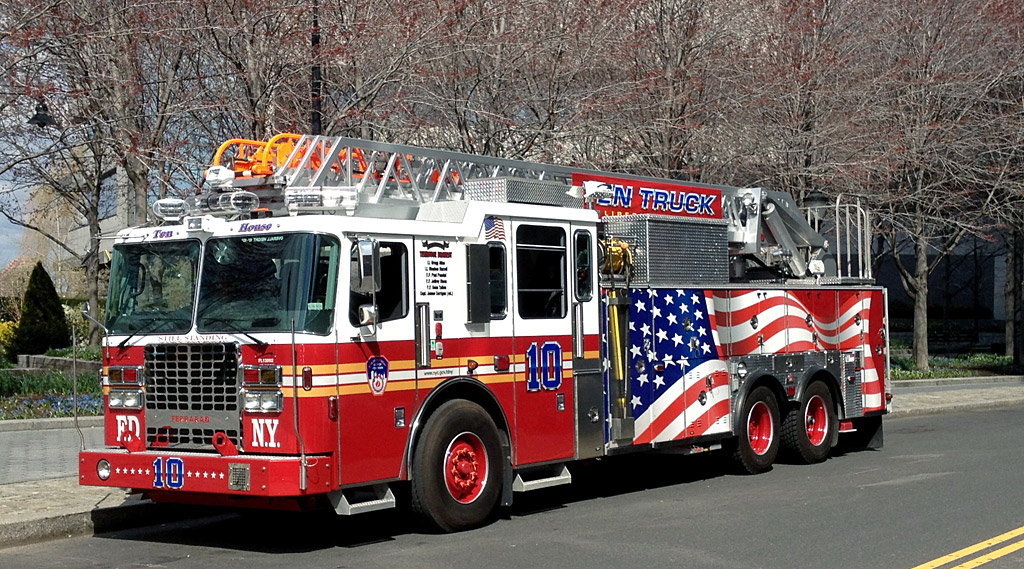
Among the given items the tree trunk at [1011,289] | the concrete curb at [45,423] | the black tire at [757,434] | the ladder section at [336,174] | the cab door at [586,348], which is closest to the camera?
the ladder section at [336,174]

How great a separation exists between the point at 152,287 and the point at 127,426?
3.74 ft

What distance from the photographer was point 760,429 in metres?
14.2

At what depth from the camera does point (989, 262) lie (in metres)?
57.2

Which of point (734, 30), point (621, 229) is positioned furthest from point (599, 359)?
point (734, 30)

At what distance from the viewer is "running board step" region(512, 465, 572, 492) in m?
10.9

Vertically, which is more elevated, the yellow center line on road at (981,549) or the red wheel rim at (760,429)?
the red wheel rim at (760,429)

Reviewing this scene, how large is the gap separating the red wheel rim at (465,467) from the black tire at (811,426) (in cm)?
545

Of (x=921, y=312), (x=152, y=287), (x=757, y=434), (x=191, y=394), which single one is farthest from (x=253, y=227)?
(x=921, y=312)

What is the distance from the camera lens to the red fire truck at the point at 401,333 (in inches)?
364

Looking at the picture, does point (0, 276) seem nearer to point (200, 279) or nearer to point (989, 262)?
point (989, 262)

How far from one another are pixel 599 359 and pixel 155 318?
162 inches

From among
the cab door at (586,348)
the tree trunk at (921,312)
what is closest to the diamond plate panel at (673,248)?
the cab door at (586,348)

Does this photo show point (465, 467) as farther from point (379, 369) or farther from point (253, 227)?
point (253, 227)

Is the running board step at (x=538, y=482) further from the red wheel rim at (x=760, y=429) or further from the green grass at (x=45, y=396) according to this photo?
the green grass at (x=45, y=396)
